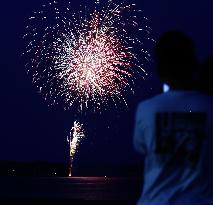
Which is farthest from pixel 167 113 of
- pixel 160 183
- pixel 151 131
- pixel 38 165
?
pixel 38 165

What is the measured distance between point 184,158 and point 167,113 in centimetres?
29

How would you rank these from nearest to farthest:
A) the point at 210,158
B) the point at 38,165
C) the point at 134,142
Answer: the point at 210,158, the point at 134,142, the point at 38,165

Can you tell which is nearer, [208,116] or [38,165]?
[208,116]

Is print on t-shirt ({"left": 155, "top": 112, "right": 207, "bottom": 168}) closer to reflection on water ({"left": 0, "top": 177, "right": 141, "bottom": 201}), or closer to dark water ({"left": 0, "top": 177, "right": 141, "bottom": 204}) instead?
dark water ({"left": 0, "top": 177, "right": 141, "bottom": 204})

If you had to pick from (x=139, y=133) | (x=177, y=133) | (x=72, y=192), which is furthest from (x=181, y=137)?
(x=72, y=192)

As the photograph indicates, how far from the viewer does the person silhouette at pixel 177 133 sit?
144 inches

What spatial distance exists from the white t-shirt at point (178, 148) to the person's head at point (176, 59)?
80 millimetres

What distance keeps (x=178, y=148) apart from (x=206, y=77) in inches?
26.2

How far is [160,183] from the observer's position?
3.73m

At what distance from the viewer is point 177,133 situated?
3717mm

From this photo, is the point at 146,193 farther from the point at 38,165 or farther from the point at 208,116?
the point at 38,165

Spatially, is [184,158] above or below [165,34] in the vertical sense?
below

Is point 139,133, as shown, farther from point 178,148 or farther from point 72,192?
point 72,192

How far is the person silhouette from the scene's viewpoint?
3662 mm
